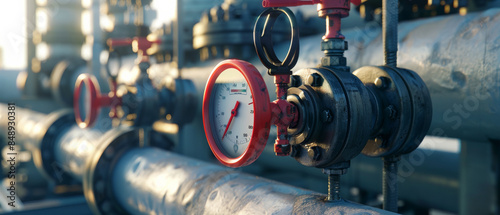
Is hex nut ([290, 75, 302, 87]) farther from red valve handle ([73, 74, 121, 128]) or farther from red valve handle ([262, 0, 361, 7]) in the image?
red valve handle ([73, 74, 121, 128])

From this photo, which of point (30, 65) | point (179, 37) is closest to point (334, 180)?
point (179, 37)

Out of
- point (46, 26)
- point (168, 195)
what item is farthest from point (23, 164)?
point (168, 195)

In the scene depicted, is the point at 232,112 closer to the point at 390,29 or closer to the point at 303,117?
the point at 303,117

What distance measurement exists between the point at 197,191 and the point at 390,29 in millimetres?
642

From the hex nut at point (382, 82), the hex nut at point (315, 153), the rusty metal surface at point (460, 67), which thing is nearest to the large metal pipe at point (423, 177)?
the rusty metal surface at point (460, 67)

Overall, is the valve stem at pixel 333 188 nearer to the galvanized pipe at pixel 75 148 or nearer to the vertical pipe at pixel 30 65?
the galvanized pipe at pixel 75 148

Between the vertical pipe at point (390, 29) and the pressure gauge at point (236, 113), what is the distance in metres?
0.35

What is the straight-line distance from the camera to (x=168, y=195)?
127 cm

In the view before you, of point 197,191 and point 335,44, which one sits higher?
point 335,44

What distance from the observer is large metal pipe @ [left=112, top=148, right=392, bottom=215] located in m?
0.90

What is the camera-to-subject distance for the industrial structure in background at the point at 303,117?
846 mm

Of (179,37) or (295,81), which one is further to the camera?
(179,37)

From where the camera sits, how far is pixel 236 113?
0.91m

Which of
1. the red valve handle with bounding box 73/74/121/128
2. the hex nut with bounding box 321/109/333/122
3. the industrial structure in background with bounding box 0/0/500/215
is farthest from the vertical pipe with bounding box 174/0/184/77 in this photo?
the hex nut with bounding box 321/109/333/122
